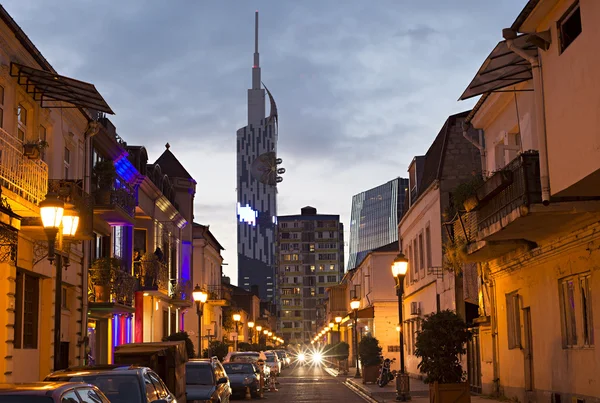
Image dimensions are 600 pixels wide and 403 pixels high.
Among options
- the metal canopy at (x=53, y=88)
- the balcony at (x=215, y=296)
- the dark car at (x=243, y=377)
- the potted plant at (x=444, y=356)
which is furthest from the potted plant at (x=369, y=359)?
the metal canopy at (x=53, y=88)

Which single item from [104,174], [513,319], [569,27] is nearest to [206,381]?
[513,319]

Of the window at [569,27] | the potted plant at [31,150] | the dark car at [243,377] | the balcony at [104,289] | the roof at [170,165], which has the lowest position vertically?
the dark car at [243,377]

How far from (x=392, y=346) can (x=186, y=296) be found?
48.4 feet

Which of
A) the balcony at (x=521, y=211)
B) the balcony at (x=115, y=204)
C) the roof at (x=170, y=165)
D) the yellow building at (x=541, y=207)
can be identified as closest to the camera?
the yellow building at (x=541, y=207)

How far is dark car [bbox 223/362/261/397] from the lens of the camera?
30281mm

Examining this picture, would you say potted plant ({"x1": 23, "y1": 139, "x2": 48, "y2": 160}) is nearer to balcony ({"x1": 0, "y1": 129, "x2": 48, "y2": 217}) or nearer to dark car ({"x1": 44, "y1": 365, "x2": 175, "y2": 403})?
balcony ({"x1": 0, "y1": 129, "x2": 48, "y2": 217})

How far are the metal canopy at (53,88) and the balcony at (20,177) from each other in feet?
5.63

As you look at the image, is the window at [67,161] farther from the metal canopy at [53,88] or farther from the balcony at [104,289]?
the balcony at [104,289]

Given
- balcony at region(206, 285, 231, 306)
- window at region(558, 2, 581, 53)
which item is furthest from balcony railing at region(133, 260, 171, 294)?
window at region(558, 2, 581, 53)

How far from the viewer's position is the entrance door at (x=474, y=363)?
97.7 ft

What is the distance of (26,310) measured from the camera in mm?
23094

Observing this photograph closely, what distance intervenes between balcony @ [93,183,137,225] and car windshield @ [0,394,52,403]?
66.1 feet

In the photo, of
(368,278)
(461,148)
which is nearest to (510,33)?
(461,148)

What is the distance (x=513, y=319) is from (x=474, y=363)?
6149 mm
